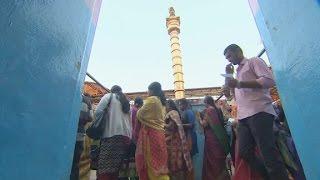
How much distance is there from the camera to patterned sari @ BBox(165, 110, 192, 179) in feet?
12.8

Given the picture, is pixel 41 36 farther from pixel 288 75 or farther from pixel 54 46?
pixel 288 75

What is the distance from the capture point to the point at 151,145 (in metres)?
3.35

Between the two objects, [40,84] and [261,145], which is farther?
[261,145]

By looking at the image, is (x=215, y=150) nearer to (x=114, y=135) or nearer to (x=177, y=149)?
(x=177, y=149)

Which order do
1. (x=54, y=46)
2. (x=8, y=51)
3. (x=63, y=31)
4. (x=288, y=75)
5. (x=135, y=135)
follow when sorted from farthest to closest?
(x=135, y=135), (x=288, y=75), (x=63, y=31), (x=54, y=46), (x=8, y=51)

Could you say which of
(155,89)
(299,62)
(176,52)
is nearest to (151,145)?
(155,89)

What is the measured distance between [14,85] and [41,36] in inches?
12.2

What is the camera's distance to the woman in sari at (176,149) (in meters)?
3.90

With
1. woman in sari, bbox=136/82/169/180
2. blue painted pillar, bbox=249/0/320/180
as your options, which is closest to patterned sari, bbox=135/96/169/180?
woman in sari, bbox=136/82/169/180

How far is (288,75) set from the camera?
5.65ft

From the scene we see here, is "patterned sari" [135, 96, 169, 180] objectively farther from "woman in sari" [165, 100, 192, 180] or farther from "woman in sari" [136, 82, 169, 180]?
"woman in sari" [165, 100, 192, 180]

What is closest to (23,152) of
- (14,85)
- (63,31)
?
(14,85)

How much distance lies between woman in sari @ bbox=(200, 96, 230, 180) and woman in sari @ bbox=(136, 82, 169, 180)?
36.2 inches

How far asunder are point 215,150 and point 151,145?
1.16m
